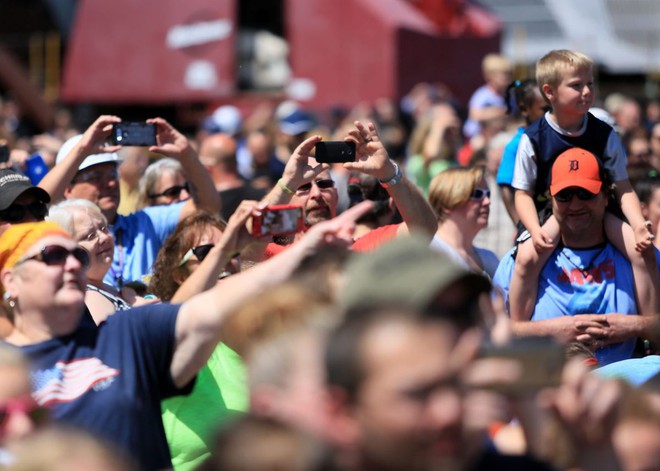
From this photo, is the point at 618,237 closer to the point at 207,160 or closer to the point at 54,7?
the point at 207,160

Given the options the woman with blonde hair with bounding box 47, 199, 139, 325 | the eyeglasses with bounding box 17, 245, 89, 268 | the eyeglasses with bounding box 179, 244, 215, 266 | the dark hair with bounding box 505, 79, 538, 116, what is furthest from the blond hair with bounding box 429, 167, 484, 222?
the eyeglasses with bounding box 17, 245, 89, 268

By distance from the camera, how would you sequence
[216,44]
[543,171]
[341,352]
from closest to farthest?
1. [341,352]
2. [543,171]
3. [216,44]

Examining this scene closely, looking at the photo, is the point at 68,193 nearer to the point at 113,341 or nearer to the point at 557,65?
the point at 557,65

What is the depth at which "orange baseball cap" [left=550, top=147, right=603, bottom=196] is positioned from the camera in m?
5.33

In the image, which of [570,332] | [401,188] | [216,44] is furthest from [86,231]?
[216,44]

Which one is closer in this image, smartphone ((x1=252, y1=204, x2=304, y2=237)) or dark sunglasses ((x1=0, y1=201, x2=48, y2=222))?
smartphone ((x1=252, y1=204, x2=304, y2=237))

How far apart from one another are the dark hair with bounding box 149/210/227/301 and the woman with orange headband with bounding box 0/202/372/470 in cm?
113

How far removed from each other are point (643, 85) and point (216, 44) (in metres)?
6.74

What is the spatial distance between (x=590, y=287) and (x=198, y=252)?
1788 millimetres

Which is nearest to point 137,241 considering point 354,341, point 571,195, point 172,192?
point 172,192

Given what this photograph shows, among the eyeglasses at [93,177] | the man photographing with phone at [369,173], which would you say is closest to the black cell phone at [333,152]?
the man photographing with phone at [369,173]

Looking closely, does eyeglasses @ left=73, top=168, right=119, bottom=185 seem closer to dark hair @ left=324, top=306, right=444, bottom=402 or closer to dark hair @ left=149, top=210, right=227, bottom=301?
dark hair @ left=149, top=210, right=227, bottom=301

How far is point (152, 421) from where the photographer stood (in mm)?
3625

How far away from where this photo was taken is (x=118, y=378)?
356 centimetres
